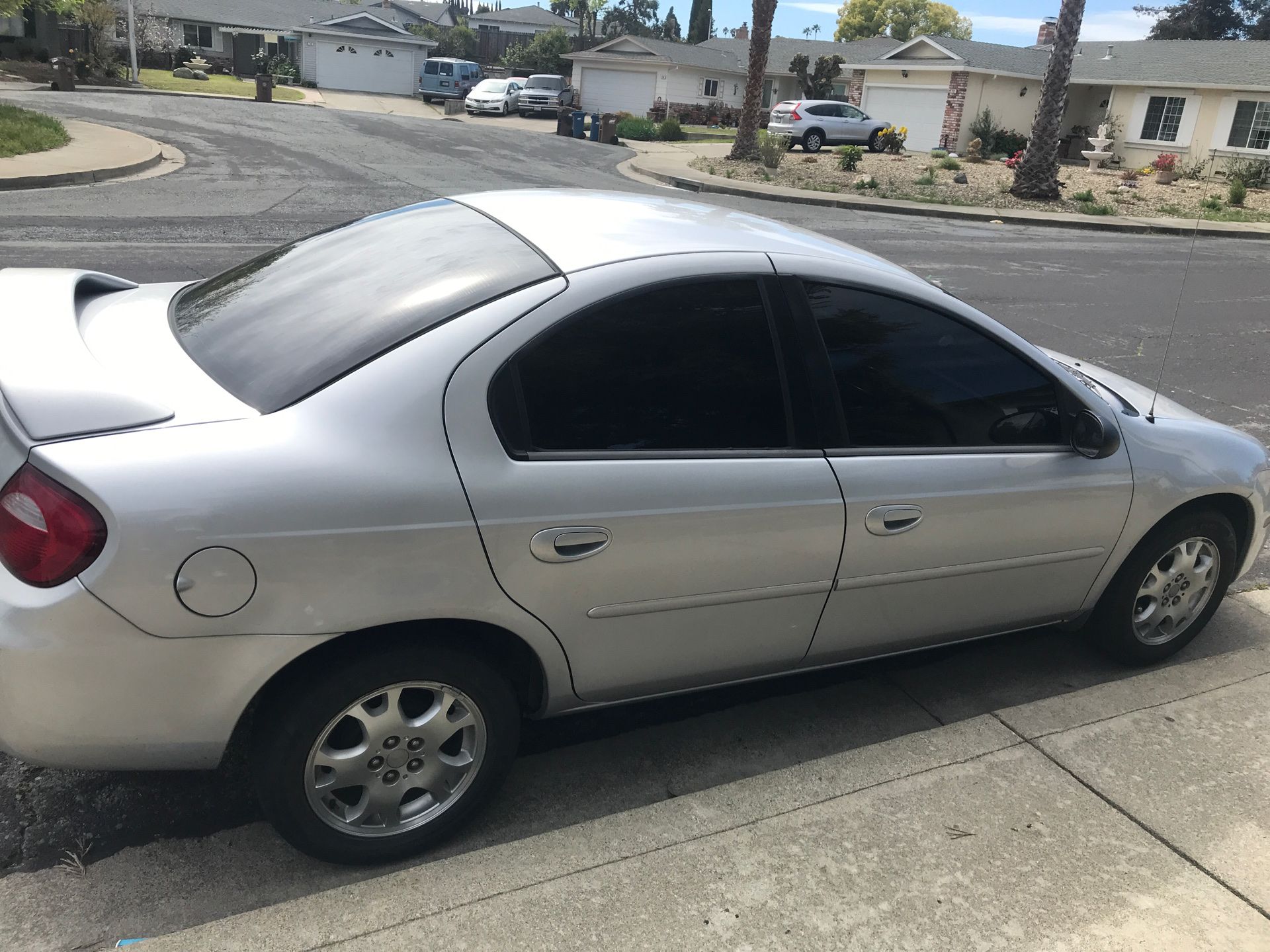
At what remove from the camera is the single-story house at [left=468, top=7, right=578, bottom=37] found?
85812 millimetres

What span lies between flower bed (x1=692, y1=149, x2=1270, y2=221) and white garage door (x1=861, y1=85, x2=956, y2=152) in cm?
803

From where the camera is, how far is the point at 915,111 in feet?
136

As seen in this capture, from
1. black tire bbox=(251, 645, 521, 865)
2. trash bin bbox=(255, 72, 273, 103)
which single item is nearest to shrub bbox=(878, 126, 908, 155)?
trash bin bbox=(255, 72, 273, 103)

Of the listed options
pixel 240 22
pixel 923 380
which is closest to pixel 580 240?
pixel 923 380

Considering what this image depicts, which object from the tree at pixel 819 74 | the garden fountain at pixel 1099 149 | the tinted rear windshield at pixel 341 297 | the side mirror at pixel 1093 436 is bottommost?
the side mirror at pixel 1093 436

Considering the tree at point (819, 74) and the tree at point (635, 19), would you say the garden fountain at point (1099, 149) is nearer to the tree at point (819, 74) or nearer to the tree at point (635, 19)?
the tree at point (819, 74)

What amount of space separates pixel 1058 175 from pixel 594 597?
33.4 m

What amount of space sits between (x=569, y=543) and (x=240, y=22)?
63.0 m

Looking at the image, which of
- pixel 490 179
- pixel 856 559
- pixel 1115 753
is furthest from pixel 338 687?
pixel 490 179

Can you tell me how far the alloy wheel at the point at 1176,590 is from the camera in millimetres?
3912

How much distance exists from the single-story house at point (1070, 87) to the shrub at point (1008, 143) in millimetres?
1164

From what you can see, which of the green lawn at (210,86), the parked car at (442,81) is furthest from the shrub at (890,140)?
Result: the green lawn at (210,86)

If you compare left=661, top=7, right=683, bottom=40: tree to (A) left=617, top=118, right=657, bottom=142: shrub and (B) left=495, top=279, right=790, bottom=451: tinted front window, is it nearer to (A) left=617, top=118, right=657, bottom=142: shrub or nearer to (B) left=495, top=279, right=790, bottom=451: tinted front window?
(A) left=617, top=118, right=657, bottom=142: shrub

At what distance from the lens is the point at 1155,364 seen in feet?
30.0
